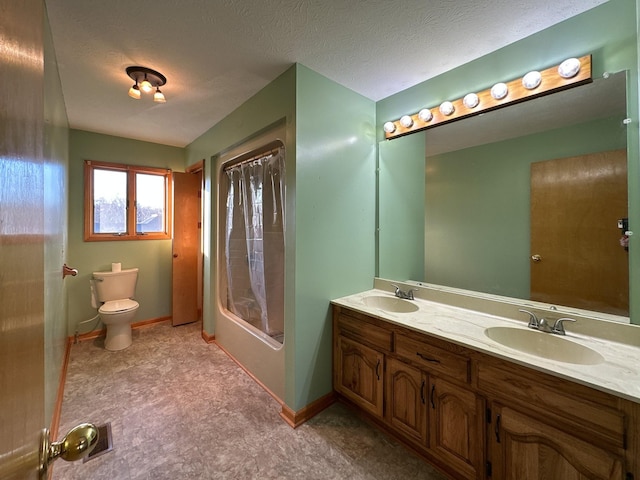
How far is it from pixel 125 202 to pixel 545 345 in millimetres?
4315

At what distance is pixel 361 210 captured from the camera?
2.34 metres

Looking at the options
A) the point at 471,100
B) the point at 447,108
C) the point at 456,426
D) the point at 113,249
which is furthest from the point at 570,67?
the point at 113,249

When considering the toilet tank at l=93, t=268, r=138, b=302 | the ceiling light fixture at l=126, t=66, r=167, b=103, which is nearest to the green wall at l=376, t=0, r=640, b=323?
the ceiling light fixture at l=126, t=66, r=167, b=103

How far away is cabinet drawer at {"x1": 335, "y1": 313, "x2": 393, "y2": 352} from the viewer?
1.76m

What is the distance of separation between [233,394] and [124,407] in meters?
0.78

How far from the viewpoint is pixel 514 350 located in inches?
49.6

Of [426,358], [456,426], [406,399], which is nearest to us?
[456,426]


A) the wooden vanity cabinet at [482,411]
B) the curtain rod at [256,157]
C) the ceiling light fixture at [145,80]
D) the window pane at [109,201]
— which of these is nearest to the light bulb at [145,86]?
the ceiling light fixture at [145,80]

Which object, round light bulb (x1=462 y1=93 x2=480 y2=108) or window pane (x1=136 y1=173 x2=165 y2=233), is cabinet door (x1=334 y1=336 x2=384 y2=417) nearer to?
round light bulb (x1=462 y1=93 x2=480 y2=108)

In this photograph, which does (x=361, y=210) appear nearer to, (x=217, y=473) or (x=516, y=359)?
(x=516, y=359)

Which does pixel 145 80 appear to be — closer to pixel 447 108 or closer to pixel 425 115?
pixel 425 115

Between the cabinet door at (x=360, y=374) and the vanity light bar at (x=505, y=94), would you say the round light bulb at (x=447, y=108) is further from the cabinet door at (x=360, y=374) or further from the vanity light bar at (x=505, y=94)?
the cabinet door at (x=360, y=374)

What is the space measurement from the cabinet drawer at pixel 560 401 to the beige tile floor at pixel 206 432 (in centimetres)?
72

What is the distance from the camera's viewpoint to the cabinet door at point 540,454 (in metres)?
1.02
